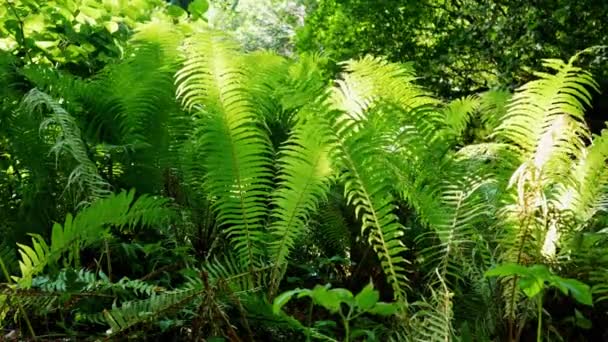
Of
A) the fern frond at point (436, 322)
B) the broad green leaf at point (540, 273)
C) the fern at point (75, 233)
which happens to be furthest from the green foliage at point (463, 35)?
the broad green leaf at point (540, 273)

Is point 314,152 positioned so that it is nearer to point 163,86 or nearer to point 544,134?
point 544,134

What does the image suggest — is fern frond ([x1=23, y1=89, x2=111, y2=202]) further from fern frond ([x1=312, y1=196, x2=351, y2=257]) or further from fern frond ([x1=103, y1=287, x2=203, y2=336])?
fern frond ([x1=312, y1=196, x2=351, y2=257])

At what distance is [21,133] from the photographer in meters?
2.66

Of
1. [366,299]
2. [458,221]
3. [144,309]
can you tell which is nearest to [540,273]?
[366,299]

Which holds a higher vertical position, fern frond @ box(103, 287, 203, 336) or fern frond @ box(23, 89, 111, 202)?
fern frond @ box(23, 89, 111, 202)

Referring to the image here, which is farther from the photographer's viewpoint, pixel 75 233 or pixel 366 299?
pixel 75 233

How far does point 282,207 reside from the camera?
81.7 inches

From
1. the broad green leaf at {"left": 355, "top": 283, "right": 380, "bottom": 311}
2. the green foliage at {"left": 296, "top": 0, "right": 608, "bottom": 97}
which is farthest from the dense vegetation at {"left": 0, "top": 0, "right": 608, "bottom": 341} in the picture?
the green foliage at {"left": 296, "top": 0, "right": 608, "bottom": 97}

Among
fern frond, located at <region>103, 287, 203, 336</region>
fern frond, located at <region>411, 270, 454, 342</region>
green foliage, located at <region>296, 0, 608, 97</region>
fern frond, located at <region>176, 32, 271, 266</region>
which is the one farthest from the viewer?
green foliage, located at <region>296, 0, 608, 97</region>

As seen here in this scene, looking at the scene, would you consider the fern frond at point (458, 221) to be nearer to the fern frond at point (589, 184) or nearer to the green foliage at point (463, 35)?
the fern frond at point (589, 184)

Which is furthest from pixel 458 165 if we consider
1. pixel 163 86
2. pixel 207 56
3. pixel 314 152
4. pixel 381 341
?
pixel 163 86

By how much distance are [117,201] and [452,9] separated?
6.38 m

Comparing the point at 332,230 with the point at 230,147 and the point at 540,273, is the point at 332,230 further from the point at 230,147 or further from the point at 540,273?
the point at 540,273

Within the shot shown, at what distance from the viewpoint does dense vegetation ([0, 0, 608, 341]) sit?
1813mm
